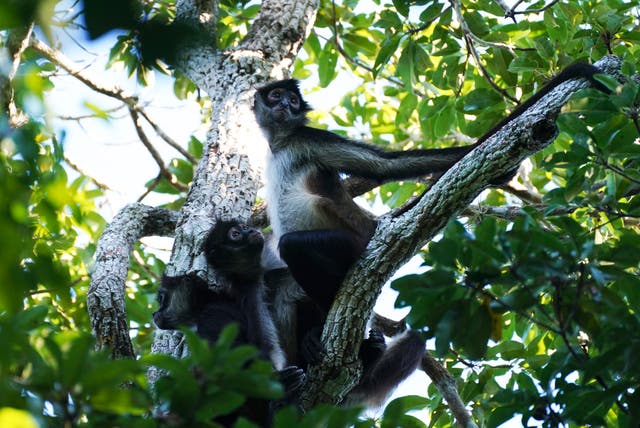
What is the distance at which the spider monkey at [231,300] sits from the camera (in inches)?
167

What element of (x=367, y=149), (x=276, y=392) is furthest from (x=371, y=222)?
(x=276, y=392)

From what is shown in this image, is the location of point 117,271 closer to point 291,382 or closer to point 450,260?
point 291,382

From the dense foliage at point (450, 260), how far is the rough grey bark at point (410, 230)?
0.19m

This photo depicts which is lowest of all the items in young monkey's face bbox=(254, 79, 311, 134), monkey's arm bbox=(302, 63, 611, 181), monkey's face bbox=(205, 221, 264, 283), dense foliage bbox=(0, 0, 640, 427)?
dense foliage bbox=(0, 0, 640, 427)

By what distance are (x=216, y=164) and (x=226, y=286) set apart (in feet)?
2.73

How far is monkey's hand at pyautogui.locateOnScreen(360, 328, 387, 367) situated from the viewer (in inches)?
A: 180

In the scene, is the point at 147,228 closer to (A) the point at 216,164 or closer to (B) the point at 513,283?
(A) the point at 216,164

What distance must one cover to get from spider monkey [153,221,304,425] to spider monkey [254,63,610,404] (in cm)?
19

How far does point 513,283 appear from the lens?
271 cm

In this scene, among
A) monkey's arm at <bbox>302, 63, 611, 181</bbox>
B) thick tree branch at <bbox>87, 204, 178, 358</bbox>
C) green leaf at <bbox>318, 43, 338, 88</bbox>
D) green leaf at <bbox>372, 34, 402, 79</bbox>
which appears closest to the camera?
thick tree branch at <bbox>87, 204, 178, 358</bbox>

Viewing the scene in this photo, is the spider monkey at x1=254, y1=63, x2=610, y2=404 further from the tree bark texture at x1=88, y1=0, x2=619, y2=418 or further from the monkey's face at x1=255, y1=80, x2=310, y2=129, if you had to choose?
the tree bark texture at x1=88, y1=0, x2=619, y2=418

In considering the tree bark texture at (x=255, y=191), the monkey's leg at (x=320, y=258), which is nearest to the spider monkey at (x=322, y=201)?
the monkey's leg at (x=320, y=258)

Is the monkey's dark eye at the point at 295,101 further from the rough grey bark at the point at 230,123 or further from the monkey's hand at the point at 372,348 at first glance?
the monkey's hand at the point at 372,348

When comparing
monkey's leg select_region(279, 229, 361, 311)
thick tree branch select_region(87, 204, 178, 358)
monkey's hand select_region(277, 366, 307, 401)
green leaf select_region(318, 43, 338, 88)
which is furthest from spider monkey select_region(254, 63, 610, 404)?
green leaf select_region(318, 43, 338, 88)
